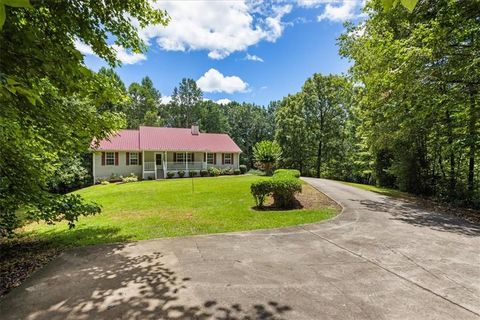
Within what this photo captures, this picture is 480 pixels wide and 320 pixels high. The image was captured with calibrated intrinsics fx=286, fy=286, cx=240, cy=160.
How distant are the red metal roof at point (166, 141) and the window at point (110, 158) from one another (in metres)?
0.64

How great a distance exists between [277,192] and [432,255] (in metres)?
6.00

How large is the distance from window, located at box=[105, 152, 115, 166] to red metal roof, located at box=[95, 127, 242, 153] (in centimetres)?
64

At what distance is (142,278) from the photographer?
4848 mm

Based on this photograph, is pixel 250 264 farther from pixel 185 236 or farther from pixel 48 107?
pixel 48 107

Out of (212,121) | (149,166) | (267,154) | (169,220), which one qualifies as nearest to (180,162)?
(149,166)

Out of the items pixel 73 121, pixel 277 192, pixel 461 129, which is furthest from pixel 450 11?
pixel 73 121

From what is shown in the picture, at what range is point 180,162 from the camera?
31047 mm

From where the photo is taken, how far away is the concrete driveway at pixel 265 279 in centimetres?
381

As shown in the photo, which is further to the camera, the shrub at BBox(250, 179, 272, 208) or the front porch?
the front porch

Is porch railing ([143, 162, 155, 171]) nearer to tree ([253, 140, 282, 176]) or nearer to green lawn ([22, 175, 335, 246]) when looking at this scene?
tree ([253, 140, 282, 176])

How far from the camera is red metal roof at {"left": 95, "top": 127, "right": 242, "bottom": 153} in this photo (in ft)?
96.7

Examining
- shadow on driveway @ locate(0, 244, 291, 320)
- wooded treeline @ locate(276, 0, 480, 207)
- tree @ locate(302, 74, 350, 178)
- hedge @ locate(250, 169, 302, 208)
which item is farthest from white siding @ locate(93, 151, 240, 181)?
shadow on driveway @ locate(0, 244, 291, 320)

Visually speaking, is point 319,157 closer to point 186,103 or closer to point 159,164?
point 159,164

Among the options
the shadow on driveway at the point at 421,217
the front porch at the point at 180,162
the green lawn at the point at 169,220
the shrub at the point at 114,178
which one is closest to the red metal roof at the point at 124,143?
the front porch at the point at 180,162
